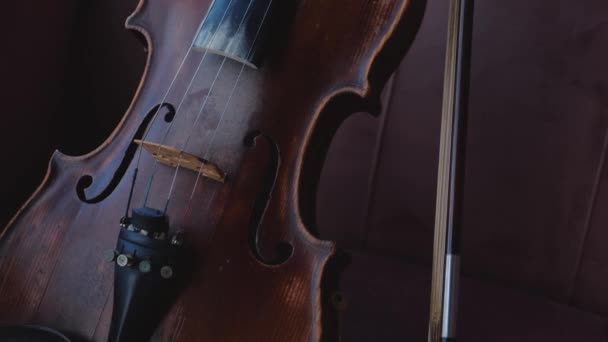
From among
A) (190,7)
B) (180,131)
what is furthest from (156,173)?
(190,7)

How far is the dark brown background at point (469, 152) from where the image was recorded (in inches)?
39.8

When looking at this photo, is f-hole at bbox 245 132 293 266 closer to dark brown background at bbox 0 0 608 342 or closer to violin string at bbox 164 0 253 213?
violin string at bbox 164 0 253 213

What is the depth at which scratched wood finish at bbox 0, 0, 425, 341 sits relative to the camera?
64 centimetres

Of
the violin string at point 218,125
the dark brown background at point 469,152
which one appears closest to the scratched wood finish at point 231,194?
the violin string at point 218,125

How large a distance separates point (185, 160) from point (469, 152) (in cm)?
65

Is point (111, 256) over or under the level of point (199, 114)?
under

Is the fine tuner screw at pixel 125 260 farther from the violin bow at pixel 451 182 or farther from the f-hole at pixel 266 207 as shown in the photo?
the violin bow at pixel 451 182

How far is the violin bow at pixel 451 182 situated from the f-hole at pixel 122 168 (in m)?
0.38

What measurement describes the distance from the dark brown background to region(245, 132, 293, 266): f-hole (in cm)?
35

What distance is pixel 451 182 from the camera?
71 centimetres

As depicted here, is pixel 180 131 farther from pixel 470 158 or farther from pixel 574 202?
pixel 574 202

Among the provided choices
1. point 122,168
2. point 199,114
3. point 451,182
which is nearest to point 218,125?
point 199,114

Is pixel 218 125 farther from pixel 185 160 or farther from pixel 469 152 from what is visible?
pixel 469 152

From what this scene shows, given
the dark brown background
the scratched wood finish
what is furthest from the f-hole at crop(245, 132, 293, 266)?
the dark brown background
